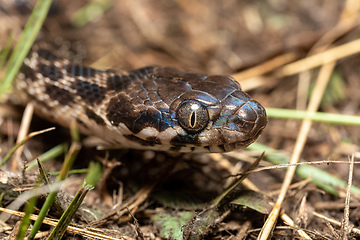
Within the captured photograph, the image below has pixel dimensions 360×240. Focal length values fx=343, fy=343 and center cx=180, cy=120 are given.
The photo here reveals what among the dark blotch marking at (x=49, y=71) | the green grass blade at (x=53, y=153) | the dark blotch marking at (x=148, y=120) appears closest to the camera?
the dark blotch marking at (x=148, y=120)

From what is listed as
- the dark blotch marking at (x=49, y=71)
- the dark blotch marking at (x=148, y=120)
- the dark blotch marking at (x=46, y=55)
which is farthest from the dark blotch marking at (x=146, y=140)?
the dark blotch marking at (x=46, y=55)

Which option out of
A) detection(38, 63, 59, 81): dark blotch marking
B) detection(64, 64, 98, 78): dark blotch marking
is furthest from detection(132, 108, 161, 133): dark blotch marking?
detection(38, 63, 59, 81): dark blotch marking

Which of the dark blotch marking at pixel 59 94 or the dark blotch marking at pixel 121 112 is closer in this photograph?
the dark blotch marking at pixel 121 112

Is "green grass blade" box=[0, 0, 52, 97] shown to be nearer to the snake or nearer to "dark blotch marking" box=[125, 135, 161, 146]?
the snake

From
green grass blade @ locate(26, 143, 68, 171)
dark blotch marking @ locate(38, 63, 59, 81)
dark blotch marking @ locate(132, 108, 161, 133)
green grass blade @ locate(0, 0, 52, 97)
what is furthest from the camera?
dark blotch marking @ locate(38, 63, 59, 81)

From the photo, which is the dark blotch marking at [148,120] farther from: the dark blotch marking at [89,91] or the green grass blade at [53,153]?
the green grass blade at [53,153]

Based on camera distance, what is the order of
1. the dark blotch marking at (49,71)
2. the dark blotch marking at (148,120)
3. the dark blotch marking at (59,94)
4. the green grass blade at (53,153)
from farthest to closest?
1. the dark blotch marking at (49,71)
2. the dark blotch marking at (59,94)
3. the green grass blade at (53,153)
4. the dark blotch marking at (148,120)

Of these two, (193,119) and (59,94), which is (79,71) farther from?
(193,119)
